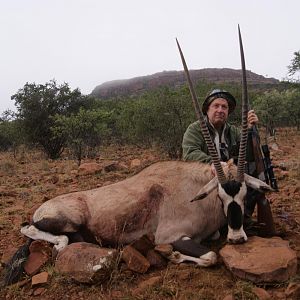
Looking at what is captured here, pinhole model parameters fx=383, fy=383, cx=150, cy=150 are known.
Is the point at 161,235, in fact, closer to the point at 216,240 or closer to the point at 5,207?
the point at 216,240

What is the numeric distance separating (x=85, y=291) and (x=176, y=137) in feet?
31.2

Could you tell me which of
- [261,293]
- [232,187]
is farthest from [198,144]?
[261,293]

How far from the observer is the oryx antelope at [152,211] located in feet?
12.0

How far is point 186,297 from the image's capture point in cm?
291

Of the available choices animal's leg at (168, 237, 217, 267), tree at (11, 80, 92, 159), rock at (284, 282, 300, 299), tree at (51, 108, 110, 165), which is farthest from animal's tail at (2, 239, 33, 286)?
tree at (11, 80, 92, 159)

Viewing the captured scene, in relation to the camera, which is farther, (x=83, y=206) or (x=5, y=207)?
(x=5, y=207)

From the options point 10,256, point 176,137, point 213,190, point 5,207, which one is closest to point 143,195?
point 213,190

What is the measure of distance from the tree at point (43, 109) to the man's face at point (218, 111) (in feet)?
43.5

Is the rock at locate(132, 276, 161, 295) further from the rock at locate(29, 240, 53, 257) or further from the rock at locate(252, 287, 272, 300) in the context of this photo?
the rock at locate(29, 240, 53, 257)

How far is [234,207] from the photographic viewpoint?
346 cm

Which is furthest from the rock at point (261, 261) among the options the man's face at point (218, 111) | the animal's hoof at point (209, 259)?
the man's face at point (218, 111)

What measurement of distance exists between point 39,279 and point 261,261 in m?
1.93

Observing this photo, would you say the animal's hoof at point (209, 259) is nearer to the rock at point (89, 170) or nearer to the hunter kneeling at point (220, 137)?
the hunter kneeling at point (220, 137)

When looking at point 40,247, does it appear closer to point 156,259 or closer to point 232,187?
point 156,259
